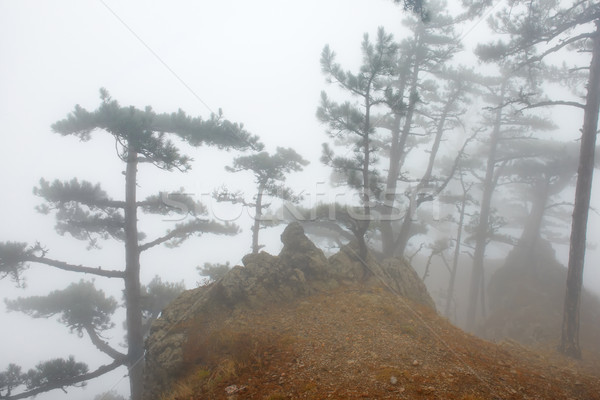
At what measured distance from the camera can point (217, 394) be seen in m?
5.49

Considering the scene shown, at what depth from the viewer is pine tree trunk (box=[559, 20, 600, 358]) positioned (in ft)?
32.7

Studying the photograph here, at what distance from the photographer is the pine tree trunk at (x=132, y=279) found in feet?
35.9

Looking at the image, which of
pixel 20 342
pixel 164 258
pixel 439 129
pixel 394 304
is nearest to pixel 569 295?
pixel 394 304

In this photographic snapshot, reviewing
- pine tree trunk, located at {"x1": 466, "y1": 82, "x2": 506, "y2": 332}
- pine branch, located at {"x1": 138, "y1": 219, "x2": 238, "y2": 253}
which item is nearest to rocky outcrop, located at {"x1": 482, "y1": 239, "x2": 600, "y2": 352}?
pine tree trunk, located at {"x1": 466, "y1": 82, "x2": 506, "y2": 332}

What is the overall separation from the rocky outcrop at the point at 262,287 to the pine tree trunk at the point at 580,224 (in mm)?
4504

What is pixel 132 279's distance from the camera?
1091cm

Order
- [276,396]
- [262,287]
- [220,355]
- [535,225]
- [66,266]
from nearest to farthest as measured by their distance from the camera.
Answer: [276,396]
[220,355]
[262,287]
[66,266]
[535,225]

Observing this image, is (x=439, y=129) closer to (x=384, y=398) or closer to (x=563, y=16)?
(x=563, y=16)

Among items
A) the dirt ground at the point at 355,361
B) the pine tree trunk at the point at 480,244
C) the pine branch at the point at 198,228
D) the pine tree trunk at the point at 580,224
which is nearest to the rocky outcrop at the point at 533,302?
the pine tree trunk at the point at 480,244

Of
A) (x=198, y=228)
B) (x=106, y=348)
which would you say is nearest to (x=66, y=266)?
(x=106, y=348)

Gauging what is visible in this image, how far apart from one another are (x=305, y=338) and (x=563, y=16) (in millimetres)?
13950

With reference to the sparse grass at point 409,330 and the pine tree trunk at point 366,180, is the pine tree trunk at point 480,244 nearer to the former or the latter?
the pine tree trunk at point 366,180

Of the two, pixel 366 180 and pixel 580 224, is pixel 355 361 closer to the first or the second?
pixel 366 180

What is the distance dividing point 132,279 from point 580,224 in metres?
15.8
